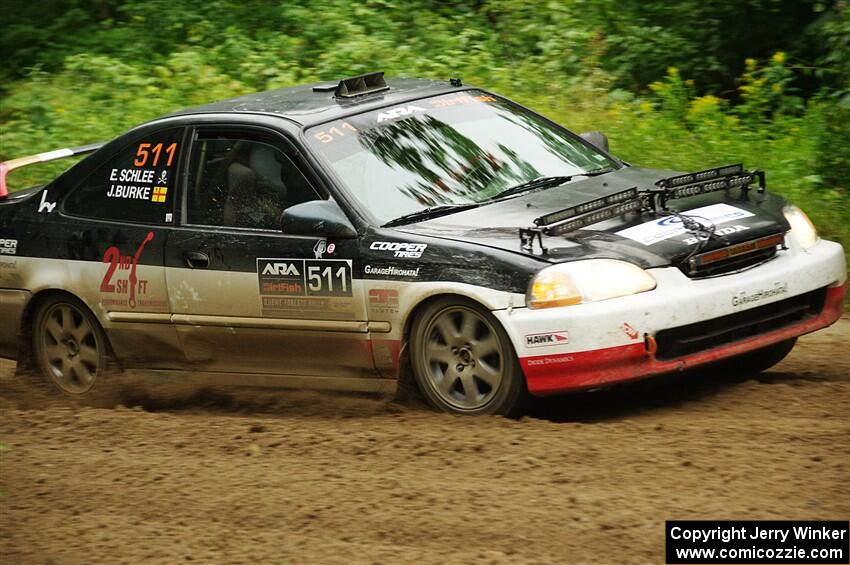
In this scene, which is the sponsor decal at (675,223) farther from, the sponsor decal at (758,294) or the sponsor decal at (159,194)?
the sponsor decal at (159,194)

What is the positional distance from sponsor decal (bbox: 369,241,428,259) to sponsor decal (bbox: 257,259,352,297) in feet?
0.57

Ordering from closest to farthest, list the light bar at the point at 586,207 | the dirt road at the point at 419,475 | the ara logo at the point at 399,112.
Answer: the dirt road at the point at 419,475, the light bar at the point at 586,207, the ara logo at the point at 399,112

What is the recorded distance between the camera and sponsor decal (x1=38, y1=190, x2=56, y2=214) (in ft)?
24.5

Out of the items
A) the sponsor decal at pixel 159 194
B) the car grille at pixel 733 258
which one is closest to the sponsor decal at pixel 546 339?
the car grille at pixel 733 258

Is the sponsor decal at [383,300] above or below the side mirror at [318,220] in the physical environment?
below

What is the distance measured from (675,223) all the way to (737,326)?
539mm

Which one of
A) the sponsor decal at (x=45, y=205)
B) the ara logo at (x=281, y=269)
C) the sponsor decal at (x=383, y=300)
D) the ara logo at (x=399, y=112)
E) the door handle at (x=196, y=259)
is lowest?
the sponsor decal at (x=383, y=300)

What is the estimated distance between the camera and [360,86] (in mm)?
7238

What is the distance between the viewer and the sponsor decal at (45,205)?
7.47 meters

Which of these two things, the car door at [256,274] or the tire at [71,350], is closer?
the car door at [256,274]

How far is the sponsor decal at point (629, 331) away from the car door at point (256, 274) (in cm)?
128

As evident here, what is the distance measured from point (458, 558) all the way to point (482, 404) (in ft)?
5.77

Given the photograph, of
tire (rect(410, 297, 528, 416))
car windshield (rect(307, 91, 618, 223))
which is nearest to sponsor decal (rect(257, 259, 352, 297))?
car windshield (rect(307, 91, 618, 223))

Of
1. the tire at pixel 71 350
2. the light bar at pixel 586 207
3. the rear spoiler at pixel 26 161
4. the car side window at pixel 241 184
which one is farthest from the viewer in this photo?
the rear spoiler at pixel 26 161
